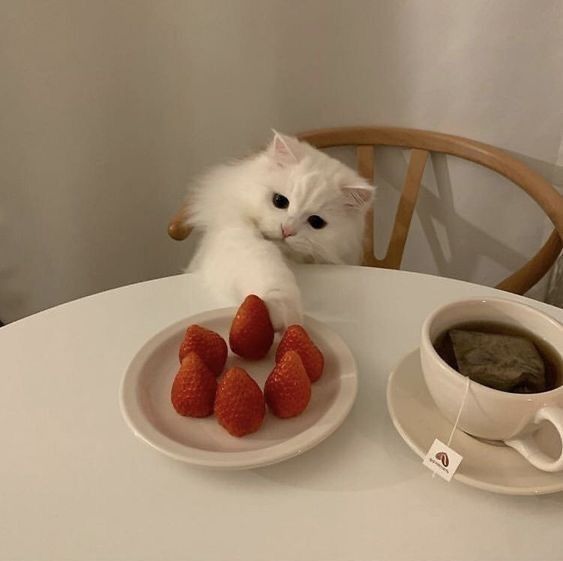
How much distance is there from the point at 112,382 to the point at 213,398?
0.16 metres

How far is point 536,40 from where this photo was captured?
4.22ft

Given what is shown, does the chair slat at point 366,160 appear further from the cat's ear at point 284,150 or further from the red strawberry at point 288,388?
the red strawberry at point 288,388

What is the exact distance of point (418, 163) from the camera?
4.68 feet

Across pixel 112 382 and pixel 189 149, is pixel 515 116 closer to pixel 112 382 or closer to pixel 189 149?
pixel 189 149

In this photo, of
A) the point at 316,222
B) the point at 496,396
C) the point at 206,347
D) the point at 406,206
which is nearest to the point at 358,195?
the point at 316,222

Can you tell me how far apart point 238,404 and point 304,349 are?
0.11 meters

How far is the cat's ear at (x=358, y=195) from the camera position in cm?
110

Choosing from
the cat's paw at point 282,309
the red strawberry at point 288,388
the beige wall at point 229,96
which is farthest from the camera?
the beige wall at point 229,96

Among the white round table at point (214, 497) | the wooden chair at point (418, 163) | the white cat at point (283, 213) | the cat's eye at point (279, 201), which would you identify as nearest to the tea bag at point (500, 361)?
the white round table at point (214, 497)

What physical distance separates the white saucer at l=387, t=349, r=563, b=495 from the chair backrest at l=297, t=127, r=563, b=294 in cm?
72

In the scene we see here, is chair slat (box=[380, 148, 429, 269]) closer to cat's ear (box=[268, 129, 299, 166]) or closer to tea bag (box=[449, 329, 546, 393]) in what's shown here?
cat's ear (box=[268, 129, 299, 166])

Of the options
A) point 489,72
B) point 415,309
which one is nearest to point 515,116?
point 489,72

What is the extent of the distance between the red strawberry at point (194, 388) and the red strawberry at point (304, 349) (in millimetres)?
91

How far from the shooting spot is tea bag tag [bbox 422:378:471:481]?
0.63 metres
